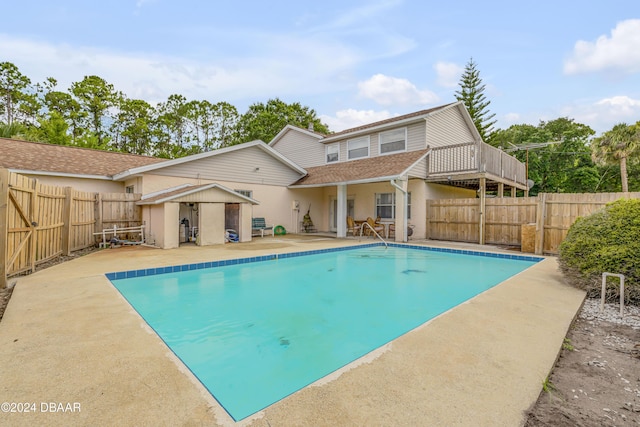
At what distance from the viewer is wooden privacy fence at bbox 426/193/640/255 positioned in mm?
8344

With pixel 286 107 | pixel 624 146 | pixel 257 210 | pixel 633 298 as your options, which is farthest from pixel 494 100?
pixel 633 298

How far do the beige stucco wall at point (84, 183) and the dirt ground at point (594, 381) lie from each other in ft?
46.0

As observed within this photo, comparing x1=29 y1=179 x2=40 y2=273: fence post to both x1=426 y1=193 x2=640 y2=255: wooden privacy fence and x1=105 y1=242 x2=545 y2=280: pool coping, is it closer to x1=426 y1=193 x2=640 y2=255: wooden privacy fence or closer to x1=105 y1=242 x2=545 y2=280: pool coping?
x1=105 y1=242 x2=545 y2=280: pool coping

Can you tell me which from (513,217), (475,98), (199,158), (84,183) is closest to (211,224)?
(199,158)

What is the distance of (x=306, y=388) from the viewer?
213cm

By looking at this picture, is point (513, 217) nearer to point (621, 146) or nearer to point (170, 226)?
point (170, 226)

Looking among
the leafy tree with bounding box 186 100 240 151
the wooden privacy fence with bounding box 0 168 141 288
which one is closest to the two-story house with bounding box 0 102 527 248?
the wooden privacy fence with bounding box 0 168 141 288

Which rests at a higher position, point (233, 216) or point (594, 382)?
point (233, 216)

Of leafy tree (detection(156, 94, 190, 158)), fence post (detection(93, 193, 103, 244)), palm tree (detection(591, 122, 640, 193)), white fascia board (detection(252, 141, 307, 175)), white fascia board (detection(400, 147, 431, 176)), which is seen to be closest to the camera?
fence post (detection(93, 193, 103, 244))

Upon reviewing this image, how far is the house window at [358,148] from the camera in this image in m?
15.0

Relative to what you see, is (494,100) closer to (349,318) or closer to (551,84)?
(551,84)

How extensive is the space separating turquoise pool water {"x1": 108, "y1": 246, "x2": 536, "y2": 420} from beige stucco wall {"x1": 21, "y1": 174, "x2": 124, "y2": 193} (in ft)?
25.3

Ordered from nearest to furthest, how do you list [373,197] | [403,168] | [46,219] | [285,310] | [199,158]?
[285,310], [46,219], [403,168], [199,158], [373,197]

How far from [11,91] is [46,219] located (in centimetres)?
2563
